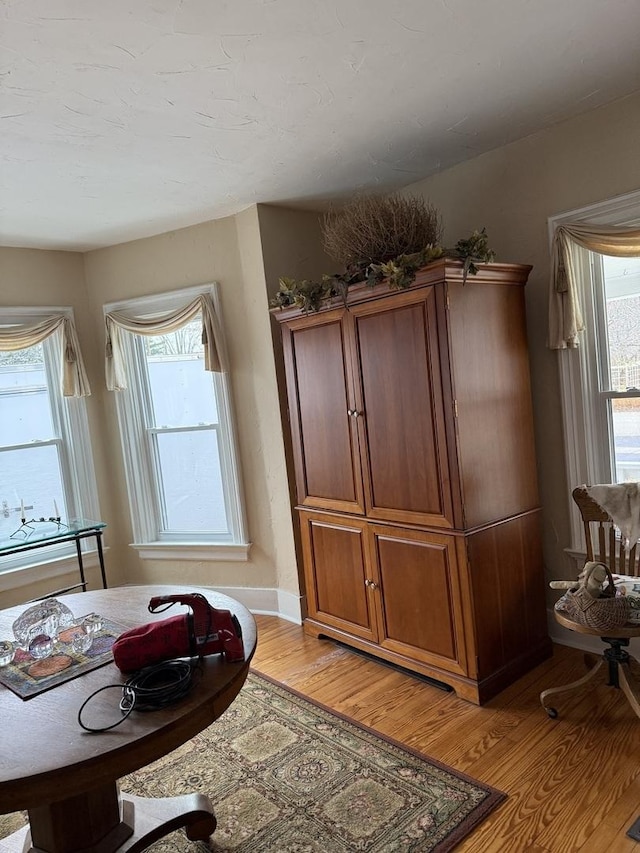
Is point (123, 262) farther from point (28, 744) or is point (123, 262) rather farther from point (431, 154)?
point (28, 744)

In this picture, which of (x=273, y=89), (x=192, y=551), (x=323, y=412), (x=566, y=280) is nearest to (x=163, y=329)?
(x=323, y=412)

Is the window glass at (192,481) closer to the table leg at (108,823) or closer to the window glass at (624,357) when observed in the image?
the table leg at (108,823)

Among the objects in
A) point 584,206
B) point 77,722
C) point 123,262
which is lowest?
point 77,722

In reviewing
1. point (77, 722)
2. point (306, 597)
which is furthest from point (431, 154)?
point (77, 722)

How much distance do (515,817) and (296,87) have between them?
2623 millimetres

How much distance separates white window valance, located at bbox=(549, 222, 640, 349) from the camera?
8.68ft

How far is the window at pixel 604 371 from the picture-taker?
105 inches

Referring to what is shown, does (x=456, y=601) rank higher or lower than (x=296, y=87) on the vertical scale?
lower

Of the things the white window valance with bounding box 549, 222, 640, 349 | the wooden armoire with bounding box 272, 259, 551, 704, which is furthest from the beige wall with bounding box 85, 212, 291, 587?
the white window valance with bounding box 549, 222, 640, 349

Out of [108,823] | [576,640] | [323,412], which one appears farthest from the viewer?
[323,412]

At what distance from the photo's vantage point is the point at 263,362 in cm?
361

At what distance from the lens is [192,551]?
4.05 meters

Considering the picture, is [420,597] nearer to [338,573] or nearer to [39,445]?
[338,573]

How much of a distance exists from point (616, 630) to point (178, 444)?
286cm
